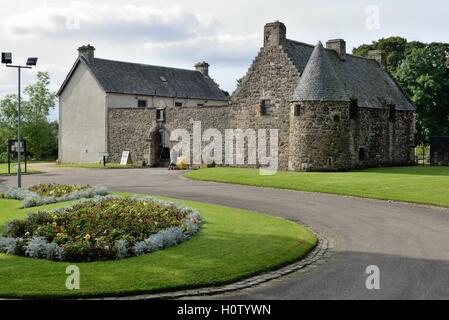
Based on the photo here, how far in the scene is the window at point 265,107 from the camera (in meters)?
40.5

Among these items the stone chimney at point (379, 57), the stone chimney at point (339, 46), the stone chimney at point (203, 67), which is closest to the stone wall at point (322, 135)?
the stone chimney at point (339, 46)

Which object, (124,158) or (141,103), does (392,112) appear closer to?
(124,158)

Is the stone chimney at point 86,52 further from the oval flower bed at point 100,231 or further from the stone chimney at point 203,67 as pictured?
the oval flower bed at point 100,231

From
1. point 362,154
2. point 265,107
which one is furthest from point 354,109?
point 265,107

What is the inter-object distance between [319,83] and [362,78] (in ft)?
29.4

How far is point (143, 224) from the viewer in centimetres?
1492

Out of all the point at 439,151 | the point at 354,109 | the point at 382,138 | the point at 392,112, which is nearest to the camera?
Answer: the point at 354,109

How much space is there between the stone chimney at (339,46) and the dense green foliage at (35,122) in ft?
124

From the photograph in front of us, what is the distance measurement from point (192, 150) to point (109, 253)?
104 ft

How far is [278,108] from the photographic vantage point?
39.8 meters
